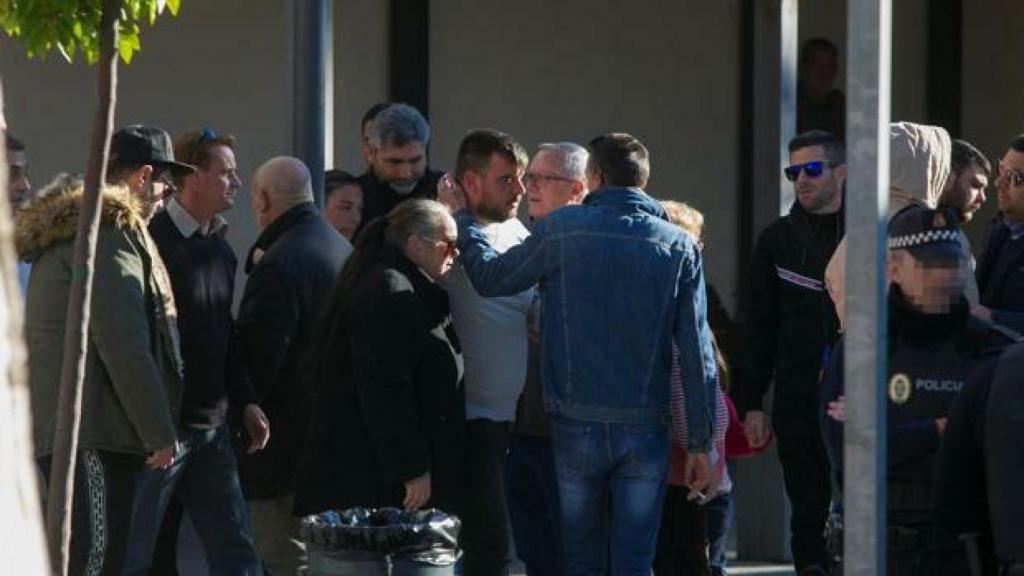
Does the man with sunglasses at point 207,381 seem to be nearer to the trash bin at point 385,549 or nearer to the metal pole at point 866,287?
the trash bin at point 385,549

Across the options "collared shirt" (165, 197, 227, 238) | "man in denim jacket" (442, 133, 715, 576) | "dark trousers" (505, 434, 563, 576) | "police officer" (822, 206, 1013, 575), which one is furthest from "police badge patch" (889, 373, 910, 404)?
"collared shirt" (165, 197, 227, 238)

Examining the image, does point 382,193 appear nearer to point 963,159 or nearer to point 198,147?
point 198,147

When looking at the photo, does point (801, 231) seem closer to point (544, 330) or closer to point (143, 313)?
point (544, 330)

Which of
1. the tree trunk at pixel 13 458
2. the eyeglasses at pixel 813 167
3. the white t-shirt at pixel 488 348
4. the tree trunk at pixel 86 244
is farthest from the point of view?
the eyeglasses at pixel 813 167

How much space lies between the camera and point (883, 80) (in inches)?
164

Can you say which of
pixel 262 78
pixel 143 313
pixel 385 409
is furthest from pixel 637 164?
pixel 262 78

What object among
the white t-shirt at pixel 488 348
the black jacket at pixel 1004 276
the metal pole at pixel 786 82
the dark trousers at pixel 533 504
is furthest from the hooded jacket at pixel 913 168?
the metal pole at pixel 786 82

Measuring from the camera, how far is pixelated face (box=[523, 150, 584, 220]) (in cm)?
734

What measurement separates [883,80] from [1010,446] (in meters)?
0.97

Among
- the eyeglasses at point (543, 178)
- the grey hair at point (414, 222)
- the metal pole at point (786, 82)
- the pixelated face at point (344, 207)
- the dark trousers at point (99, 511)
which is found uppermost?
the metal pole at point (786, 82)

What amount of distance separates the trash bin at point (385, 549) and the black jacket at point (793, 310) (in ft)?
8.69

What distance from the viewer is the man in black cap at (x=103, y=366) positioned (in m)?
6.31

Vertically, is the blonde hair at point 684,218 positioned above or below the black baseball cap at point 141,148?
below

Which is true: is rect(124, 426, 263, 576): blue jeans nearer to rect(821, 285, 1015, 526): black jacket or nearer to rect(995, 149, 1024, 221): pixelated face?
rect(821, 285, 1015, 526): black jacket
